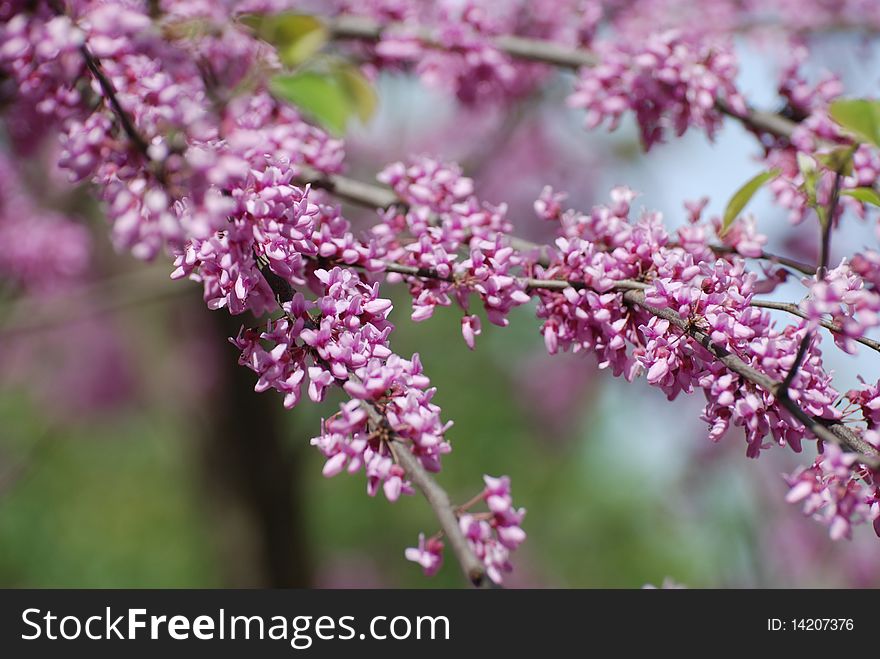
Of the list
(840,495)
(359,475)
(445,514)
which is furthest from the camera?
(359,475)

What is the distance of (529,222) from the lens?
21.6 ft

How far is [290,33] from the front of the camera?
2.05 meters

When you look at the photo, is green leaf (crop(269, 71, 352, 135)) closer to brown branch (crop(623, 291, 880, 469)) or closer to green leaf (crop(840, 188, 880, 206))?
brown branch (crop(623, 291, 880, 469))

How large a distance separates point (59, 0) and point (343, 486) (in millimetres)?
9988

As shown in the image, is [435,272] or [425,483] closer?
[425,483]

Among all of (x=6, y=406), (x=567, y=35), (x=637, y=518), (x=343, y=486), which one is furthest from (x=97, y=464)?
(x=567, y=35)

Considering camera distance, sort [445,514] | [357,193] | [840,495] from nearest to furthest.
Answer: [445,514] < [840,495] < [357,193]

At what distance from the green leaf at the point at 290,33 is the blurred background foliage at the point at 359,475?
0.75 meters

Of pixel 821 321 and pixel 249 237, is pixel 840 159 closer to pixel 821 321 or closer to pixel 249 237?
pixel 821 321

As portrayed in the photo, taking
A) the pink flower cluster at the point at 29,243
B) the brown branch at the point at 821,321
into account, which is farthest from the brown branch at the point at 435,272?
the pink flower cluster at the point at 29,243

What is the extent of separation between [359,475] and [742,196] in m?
8.42

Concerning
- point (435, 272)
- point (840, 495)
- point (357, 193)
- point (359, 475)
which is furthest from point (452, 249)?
point (359, 475)

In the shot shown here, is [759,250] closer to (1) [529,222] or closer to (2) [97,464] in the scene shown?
(1) [529,222]

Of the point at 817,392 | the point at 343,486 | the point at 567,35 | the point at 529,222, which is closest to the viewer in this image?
the point at 817,392
